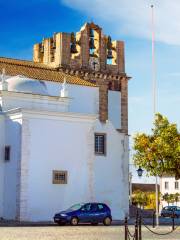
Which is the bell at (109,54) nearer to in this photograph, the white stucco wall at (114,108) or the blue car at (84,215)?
the white stucco wall at (114,108)

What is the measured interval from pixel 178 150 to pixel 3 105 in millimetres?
13244

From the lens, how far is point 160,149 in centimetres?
3141

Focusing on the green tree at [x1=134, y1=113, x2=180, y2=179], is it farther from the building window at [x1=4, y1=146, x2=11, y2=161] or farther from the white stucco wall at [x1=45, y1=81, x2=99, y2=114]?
the white stucco wall at [x1=45, y1=81, x2=99, y2=114]

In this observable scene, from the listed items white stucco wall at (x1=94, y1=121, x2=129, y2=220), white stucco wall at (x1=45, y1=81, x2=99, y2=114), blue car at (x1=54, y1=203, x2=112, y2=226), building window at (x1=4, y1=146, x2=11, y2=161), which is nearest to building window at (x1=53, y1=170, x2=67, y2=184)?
building window at (x1=4, y1=146, x2=11, y2=161)

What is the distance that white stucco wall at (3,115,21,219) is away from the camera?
36156 millimetres

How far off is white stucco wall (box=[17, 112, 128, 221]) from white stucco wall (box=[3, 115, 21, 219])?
26.9 inches

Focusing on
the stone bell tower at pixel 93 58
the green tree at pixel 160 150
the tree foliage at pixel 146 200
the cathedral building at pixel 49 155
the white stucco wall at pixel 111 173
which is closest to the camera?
the green tree at pixel 160 150

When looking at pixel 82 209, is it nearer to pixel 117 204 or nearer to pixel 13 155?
pixel 13 155

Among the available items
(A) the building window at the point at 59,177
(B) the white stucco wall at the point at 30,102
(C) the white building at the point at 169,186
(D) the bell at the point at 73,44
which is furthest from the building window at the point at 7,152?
(C) the white building at the point at 169,186

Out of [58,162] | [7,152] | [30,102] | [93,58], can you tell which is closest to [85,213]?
[58,162]

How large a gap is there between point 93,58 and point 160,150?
113 feet

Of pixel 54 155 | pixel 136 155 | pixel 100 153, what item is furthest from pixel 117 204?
pixel 136 155

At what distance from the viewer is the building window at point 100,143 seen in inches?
1657

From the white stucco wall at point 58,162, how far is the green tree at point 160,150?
6.75m
